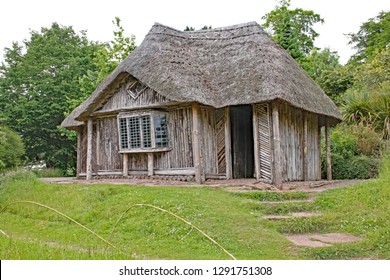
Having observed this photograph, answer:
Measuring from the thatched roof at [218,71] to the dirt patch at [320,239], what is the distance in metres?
4.51

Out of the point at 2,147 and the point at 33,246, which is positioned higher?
→ the point at 2,147

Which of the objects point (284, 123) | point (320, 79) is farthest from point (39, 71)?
point (284, 123)

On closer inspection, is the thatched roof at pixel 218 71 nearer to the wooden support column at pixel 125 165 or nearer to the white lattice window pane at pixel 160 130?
the white lattice window pane at pixel 160 130

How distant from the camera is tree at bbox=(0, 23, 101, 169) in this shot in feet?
83.6

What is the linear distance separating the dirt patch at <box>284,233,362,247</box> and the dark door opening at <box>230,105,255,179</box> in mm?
6404

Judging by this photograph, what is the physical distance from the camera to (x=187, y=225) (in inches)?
307

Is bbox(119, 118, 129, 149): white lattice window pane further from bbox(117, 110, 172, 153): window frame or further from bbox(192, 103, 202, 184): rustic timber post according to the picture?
bbox(192, 103, 202, 184): rustic timber post

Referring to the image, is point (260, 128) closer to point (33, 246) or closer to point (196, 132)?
point (196, 132)

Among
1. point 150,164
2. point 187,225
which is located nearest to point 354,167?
A: point 150,164

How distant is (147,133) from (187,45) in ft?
11.5

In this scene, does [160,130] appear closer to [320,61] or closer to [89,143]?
[89,143]

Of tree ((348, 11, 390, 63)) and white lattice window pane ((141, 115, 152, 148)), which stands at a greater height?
tree ((348, 11, 390, 63))

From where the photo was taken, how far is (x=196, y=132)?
1243 centimetres

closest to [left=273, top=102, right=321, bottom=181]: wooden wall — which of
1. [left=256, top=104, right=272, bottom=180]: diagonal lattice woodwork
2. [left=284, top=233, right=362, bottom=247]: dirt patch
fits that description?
[left=256, top=104, right=272, bottom=180]: diagonal lattice woodwork
